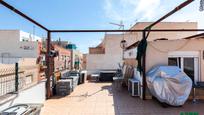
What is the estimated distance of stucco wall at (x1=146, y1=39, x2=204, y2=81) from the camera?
821 cm

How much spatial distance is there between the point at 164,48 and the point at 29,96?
5.34 meters

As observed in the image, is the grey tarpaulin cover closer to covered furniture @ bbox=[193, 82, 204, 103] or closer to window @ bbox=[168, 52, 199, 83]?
covered furniture @ bbox=[193, 82, 204, 103]

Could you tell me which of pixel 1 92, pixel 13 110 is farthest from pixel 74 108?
pixel 13 110

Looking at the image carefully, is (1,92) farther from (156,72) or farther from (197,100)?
(197,100)

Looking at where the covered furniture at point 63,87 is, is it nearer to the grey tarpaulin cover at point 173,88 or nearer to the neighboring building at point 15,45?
the grey tarpaulin cover at point 173,88

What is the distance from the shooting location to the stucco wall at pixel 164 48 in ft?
26.9

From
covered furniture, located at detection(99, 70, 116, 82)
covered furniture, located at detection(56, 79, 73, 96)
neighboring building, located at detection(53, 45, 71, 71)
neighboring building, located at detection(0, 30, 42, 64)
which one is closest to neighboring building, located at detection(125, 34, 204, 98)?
covered furniture, located at detection(56, 79, 73, 96)

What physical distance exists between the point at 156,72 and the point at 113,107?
2.06 meters

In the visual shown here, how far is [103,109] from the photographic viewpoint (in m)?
6.63

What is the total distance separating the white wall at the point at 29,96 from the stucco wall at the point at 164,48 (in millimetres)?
4213

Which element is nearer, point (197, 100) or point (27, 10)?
point (27, 10)

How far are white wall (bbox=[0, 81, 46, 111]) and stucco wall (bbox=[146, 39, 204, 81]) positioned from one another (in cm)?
421

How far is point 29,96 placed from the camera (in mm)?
6055

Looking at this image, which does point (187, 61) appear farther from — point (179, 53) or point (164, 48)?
point (164, 48)
